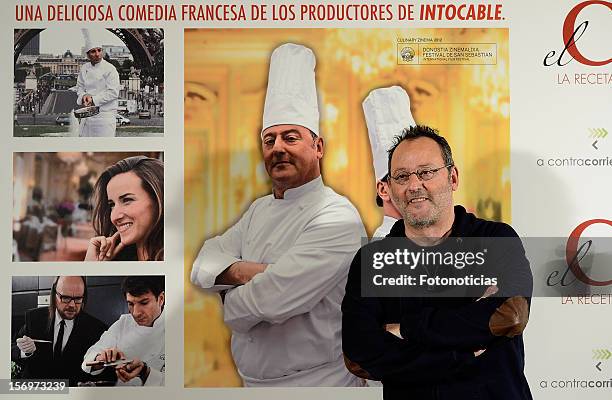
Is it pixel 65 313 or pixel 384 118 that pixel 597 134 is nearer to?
pixel 384 118

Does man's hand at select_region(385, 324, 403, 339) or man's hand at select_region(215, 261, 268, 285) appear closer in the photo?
man's hand at select_region(385, 324, 403, 339)

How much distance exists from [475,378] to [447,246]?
422 mm

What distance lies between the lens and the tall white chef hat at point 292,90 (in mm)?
2578

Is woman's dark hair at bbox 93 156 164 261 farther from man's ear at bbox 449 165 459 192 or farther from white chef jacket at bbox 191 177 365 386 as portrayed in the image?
man's ear at bbox 449 165 459 192

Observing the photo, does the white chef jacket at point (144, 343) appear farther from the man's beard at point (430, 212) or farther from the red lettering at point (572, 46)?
the red lettering at point (572, 46)

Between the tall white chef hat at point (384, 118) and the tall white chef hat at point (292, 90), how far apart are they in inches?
7.2

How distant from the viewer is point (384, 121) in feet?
8.48

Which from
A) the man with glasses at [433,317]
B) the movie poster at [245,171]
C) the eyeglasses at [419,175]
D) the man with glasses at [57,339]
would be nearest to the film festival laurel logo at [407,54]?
the movie poster at [245,171]

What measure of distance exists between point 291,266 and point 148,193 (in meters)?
0.54

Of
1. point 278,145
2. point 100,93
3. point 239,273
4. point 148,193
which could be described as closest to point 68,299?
point 148,193

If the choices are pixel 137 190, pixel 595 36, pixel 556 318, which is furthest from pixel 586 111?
pixel 137 190

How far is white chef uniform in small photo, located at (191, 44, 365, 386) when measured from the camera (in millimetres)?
2527

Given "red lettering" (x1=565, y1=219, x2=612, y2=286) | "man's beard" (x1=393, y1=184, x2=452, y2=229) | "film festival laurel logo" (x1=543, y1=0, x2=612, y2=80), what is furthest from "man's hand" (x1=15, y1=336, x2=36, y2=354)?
"film festival laurel logo" (x1=543, y1=0, x2=612, y2=80)

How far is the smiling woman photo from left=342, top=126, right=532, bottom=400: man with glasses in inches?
26.7
